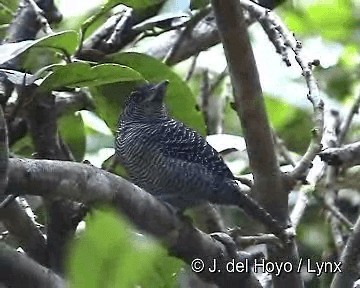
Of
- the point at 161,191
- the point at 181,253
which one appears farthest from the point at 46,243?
the point at 161,191

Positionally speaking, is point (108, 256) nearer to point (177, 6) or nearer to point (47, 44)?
point (47, 44)

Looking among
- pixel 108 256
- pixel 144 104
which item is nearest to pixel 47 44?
pixel 144 104

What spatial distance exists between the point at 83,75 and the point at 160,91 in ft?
1.09

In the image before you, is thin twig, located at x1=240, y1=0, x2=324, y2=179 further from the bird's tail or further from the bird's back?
the bird's back

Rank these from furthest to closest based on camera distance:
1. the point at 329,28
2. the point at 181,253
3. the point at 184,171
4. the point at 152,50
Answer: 1. the point at 329,28
2. the point at 152,50
3. the point at 184,171
4. the point at 181,253

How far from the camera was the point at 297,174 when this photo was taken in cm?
107

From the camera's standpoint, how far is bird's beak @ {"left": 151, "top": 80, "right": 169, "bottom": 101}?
4.37ft

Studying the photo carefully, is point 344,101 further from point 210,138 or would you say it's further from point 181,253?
point 181,253

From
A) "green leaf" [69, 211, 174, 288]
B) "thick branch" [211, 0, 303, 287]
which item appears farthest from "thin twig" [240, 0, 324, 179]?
"green leaf" [69, 211, 174, 288]

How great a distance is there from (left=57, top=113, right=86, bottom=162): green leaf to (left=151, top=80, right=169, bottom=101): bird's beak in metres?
0.15

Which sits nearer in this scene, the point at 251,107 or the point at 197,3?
the point at 251,107

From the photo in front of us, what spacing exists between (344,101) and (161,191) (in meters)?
0.75

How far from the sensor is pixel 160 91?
4.48 ft

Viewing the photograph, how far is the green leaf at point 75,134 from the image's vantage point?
1440 millimetres
